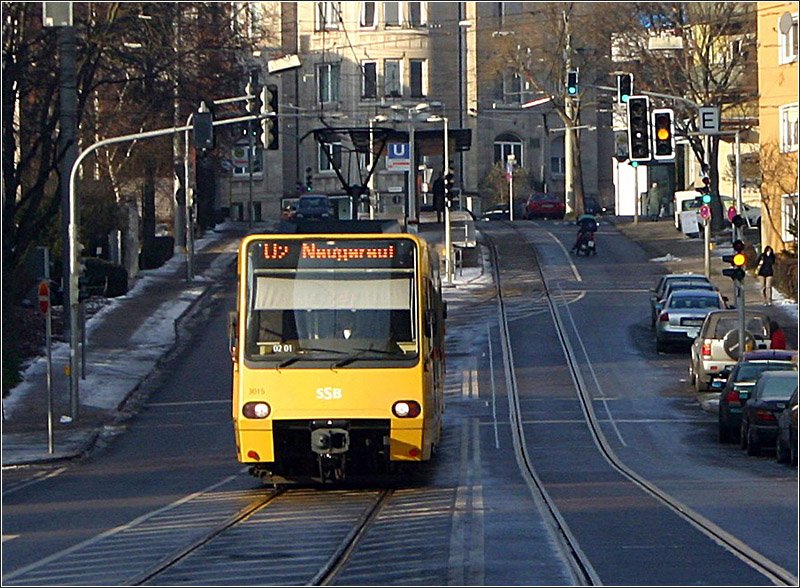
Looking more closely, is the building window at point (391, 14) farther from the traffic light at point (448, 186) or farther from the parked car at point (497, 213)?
the traffic light at point (448, 186)

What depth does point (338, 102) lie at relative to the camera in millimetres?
86625

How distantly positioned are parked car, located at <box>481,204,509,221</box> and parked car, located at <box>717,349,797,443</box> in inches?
2329

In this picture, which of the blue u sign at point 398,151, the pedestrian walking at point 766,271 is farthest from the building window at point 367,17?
the pedestrian walking at point 766,271

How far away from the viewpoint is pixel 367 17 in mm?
83125

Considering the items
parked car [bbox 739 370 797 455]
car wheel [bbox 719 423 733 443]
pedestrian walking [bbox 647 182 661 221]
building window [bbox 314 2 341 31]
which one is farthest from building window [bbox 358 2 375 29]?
parked car [bbox 739 370 797 455]

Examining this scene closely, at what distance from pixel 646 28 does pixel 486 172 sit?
30.3 metres

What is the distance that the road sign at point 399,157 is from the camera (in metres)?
55.6

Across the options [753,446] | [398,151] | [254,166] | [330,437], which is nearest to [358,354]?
[330,437]

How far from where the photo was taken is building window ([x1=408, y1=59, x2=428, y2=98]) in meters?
86.4

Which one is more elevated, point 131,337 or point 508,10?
point 508,10

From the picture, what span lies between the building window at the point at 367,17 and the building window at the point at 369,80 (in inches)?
115

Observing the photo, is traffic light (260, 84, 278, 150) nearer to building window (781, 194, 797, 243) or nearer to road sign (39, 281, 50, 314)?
road sign (39, 281, 50, 314)

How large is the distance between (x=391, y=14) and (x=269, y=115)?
53.3 meters

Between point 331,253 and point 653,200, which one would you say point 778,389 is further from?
point 653,200
